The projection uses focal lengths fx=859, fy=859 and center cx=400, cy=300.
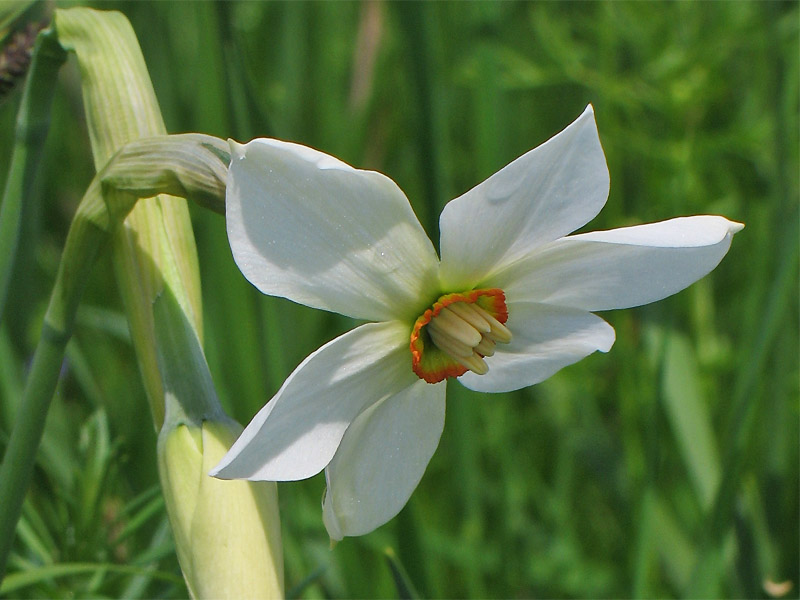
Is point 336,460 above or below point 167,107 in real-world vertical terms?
below

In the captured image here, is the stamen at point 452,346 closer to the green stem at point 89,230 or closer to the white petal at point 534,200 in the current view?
the white petal at point 534,200

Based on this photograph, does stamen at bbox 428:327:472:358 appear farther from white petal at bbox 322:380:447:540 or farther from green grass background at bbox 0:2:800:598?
green grass background at bbox 0:2:800:598

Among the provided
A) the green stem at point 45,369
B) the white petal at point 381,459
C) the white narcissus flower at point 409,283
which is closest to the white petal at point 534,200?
the white narcissus flower at point 409,283

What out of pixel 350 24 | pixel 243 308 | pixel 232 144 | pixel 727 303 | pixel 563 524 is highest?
pixel 350 24

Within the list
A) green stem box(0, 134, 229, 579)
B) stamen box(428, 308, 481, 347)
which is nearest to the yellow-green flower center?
stamen box(428, 308, 481, 347)

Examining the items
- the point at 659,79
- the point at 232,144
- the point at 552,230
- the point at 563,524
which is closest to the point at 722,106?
the point at 659,79

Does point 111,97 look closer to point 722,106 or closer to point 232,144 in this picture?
point 232,144
